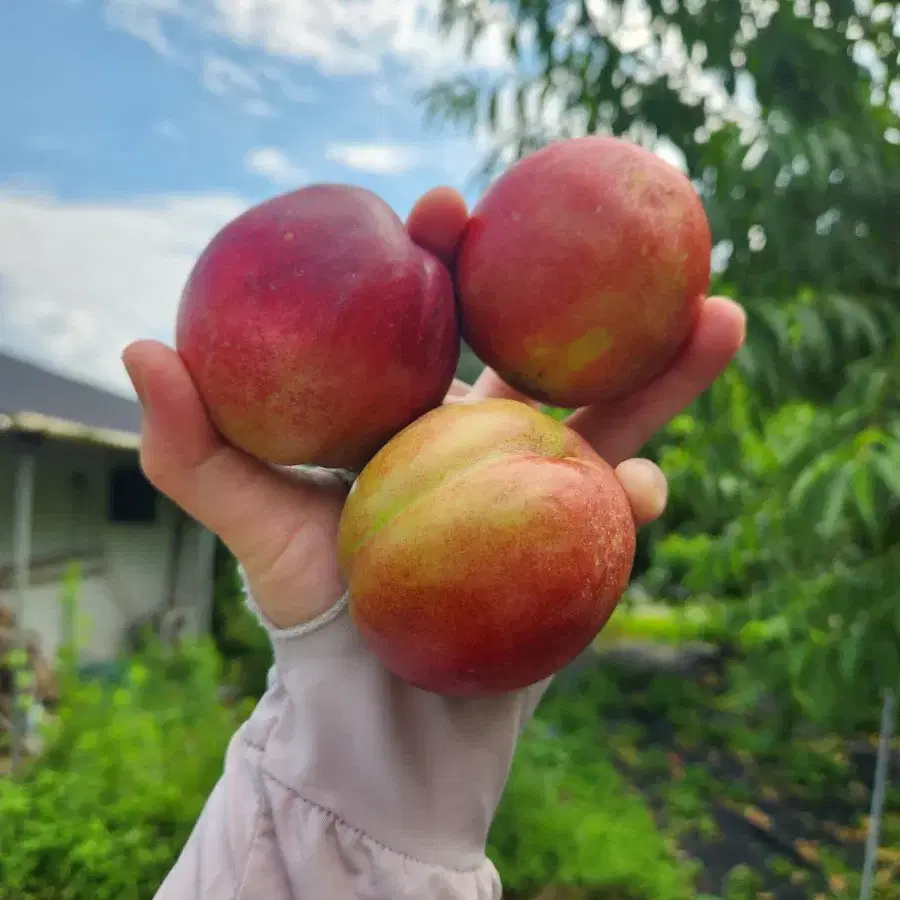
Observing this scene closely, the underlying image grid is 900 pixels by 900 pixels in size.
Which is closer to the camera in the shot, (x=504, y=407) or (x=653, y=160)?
(x=504, y=407)

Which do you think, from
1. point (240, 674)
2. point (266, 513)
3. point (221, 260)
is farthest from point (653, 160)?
point (240, 674)

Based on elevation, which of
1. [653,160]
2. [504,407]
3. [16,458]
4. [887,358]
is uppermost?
[653,160]

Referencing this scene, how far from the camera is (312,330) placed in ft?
3.46

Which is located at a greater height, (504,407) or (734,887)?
(504,407)

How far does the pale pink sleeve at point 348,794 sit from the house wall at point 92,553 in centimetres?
473

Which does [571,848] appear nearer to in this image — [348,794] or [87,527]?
[348,794]

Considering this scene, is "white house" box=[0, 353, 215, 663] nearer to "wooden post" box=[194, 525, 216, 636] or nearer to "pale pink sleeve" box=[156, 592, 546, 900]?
"wooden post" box=[194, 525, 216, 636]

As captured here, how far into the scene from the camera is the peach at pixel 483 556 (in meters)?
0.94

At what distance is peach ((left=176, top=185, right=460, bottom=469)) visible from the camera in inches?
41.4

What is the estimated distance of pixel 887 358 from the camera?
234cm

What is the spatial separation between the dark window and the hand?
24.8 ft

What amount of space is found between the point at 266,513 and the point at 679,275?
0.65 m

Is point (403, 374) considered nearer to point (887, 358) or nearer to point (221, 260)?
point (221, 260)

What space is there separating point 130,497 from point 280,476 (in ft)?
25.7
